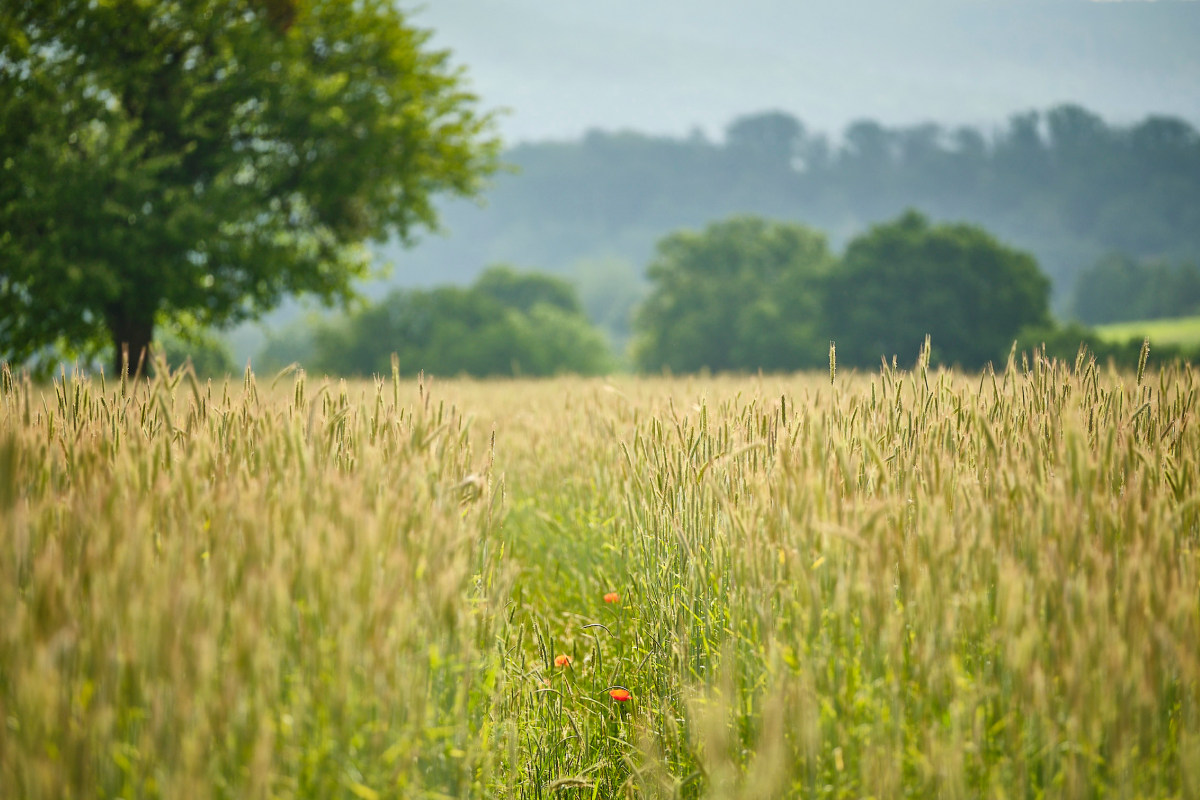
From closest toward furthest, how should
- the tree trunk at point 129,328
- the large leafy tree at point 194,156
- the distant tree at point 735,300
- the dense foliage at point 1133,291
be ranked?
the large leafy tree at point 194,156 < the tree trunk at point 129,328 < the distant tree at point 735,300 < the dense foliage at point 1133,291

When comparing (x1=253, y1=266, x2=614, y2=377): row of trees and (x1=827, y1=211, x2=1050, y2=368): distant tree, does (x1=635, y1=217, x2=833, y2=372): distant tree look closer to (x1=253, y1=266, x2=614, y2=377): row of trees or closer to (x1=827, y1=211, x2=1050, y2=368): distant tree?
(x1=827, y1=211, x2=1050, y2=368): distant tree

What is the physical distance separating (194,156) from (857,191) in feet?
544

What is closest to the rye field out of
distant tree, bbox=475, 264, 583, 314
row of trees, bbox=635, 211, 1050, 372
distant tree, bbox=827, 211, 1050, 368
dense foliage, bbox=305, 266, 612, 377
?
row of trees, bbox=635, 211, 1050, 372

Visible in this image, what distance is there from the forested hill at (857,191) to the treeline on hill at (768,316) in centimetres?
3639

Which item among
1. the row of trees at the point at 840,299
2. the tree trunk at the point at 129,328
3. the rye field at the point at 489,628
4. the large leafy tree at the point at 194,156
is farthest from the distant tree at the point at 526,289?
the rye field at the point at 489,628

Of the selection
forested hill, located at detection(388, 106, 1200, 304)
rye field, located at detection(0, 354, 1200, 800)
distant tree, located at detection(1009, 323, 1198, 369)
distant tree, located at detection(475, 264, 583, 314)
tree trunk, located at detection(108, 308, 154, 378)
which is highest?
forested hill, located at detection(388, 106, 1200, 304)

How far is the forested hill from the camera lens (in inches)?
4301

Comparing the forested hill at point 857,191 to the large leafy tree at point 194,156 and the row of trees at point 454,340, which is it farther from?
the large leafy tree at point 194,156

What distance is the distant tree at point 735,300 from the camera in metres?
38.8

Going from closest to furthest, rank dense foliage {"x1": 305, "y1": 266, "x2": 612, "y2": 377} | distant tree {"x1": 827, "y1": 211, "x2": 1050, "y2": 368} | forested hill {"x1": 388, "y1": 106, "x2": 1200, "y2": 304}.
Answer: distant tree {"x1": 827, "y1": 211, "x2": 1050, "y2": 368}, dense foliage {"x1": 305, "y1": 266, "x2": 612, "y2": 377}, forested hill {"x1": 388, "y1": 106, "x2": 1200, "y2": 304}

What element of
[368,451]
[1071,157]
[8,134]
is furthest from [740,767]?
[1071,157]

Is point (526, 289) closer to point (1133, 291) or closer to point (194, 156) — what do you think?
point (194, 156)

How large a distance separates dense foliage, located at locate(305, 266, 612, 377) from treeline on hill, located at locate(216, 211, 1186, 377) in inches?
3.7

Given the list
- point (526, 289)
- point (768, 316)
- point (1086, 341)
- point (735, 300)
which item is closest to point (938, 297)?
point (1086, 341)
